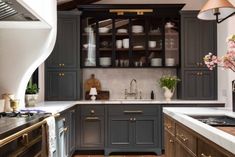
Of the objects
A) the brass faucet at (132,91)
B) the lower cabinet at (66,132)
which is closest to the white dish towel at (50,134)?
the lower cabinet at (66,132)

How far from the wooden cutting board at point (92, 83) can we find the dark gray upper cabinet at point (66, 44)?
0.51 meters

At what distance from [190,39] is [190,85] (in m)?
0.75

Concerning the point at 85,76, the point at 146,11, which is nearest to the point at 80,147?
Result: the point at 85,76

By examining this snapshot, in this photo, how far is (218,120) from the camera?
2543mm

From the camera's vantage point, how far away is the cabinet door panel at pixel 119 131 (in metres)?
5.12

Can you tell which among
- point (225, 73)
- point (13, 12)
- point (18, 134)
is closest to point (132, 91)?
point (225, 73)

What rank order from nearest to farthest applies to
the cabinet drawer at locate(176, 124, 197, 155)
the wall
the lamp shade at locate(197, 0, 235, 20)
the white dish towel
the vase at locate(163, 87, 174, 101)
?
the cabinet drawer at locate(176, 124, 197, 155), the lamp shade at locate(197, 0, 235, 20), the white dish towel, the wall, the vase at locate(163, 87, 174, 101)

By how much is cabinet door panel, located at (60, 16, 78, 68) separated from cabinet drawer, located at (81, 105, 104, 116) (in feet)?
2.46

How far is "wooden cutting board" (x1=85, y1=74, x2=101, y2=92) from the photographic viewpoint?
5.77 m

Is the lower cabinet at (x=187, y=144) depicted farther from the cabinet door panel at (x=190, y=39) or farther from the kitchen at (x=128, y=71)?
the cabinet door panel at (x=190, y=39)

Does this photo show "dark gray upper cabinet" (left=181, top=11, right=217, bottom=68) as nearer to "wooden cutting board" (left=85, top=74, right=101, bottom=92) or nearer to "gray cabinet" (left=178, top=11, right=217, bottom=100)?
"gray cabinet" (left=178, top=11, right=217, bottom=100)

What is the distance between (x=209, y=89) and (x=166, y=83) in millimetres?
709

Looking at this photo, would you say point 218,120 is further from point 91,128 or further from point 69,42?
point 69,42

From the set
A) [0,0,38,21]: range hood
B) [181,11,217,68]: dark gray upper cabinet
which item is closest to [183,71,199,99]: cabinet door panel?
[181,11,217,68]: dark gray upper cabinet
